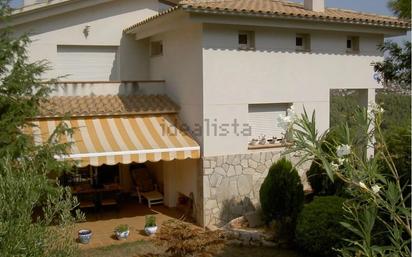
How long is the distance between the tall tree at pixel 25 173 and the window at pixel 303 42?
13.1 m

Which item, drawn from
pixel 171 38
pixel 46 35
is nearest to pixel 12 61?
pixel 46 35

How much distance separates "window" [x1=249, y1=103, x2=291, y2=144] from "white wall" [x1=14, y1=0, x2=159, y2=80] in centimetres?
859

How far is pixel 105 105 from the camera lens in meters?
22.9

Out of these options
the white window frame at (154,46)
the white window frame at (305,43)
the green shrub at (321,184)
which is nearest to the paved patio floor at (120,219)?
the green shrub at (321,184)

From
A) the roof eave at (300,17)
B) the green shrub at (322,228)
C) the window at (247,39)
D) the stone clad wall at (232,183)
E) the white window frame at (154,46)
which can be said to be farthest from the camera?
the white window frame at (154,46)

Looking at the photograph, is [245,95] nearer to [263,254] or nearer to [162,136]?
[162,136]

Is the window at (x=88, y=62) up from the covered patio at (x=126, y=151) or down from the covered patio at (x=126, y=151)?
up

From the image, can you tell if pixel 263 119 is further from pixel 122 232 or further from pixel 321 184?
pixel 122 232

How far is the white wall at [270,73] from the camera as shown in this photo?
21.1 meters

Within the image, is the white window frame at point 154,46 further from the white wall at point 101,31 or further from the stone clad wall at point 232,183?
the stone clad wall at point 232,183

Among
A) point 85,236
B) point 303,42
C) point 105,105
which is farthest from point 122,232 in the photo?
point 303,42

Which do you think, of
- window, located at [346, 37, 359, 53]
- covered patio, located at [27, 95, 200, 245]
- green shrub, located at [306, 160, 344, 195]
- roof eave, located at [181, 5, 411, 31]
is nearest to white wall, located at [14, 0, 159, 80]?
covered patio, located at [27, 95, 200, 245]

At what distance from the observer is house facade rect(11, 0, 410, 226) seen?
21.1 metres

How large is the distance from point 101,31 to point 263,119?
440 inches
